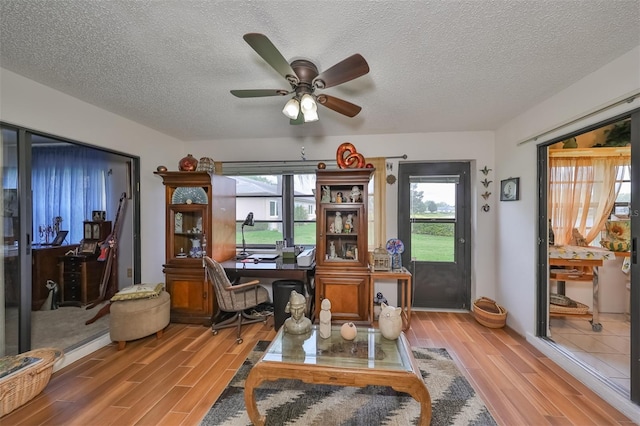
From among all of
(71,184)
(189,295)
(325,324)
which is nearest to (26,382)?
(189,295)

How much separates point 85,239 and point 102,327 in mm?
1604

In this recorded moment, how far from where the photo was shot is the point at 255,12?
1.38 metres

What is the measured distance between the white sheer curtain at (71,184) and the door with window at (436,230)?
4563mm

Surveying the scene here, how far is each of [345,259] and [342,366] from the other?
5.32ft

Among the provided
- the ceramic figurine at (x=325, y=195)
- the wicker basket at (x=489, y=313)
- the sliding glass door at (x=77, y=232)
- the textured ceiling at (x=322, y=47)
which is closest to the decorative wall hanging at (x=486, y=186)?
the textured ceiling at (x=322, y=47)

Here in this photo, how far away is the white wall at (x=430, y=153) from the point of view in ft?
11.0

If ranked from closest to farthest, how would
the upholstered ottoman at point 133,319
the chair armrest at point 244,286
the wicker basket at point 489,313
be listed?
1. the upholstered ottoman at point 133,319
2. the chair armrest at point 244,286
3. the wicker basket at point 489,313

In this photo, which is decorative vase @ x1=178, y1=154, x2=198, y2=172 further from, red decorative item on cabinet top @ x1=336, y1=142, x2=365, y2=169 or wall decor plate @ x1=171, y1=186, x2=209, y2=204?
red decorative item on cabinet top @ x1=336, y1=142, x2=365, y2=169

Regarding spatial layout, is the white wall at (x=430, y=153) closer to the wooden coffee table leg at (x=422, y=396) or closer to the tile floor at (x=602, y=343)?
the tile floor at (x=602, y=343)

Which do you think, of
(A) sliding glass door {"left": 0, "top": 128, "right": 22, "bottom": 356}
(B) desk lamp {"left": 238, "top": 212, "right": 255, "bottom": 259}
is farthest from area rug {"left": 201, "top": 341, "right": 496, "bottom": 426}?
(A) sliding glass door {"left": 0, "top": 128, "right": 22, "bottom": 356}

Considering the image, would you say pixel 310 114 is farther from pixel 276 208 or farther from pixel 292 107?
pixel 276 208

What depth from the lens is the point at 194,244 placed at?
329 centimetres

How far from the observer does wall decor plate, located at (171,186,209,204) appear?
318 cm

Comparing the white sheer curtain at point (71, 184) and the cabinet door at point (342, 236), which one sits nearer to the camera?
the cabinet door at point (342, 236)
